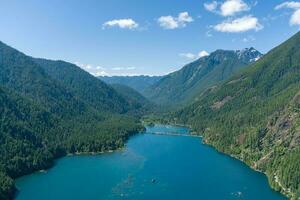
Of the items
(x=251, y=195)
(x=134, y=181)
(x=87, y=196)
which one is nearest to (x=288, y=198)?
(x=251, y=195)

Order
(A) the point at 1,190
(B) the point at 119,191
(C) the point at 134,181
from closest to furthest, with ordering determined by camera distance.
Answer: (A) the point at 1,190 < (B) the point at 119,191 < (C) the point at 134,181

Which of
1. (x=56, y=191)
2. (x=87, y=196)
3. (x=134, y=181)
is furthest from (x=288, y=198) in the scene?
(x=56, y=191)

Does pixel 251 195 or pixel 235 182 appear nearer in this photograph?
pixel 251 195

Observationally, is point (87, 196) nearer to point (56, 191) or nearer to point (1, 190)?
point (56, 191)

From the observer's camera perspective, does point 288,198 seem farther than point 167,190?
No

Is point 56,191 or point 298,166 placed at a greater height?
point 298,166

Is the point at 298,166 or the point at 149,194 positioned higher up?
the point at 298,166

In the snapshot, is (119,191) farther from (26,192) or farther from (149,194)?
(26,192)

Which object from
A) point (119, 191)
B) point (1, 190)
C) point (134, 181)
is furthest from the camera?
point (134, 181)
